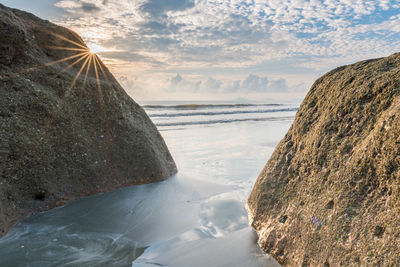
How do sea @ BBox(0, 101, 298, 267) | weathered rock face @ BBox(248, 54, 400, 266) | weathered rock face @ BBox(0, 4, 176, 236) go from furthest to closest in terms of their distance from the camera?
weathered rock face @ BBox(0, 4, 176, 236), sea @ BBox(0, 101, 298, 267), weathered rock face @ BBox(248, 54, 400, 266)

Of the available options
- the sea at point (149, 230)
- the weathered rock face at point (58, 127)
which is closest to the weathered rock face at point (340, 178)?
the sea at point (149, 230)

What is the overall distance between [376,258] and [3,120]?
3732 mm

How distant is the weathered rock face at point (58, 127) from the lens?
11.1 ft

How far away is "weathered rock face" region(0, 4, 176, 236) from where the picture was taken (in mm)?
3371

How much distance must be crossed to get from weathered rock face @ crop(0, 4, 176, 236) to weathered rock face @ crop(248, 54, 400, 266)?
7.02 feet

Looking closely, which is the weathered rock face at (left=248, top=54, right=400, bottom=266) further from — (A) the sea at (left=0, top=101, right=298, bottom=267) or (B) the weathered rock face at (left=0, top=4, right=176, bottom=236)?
(B) the weathered rock face at (left=0, top=4, right=176, bottom=236)

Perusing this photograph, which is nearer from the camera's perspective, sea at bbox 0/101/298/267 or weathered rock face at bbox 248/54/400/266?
weathered rock face at bbox 248/54/400/266

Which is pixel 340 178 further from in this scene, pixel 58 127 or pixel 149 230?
pixel 58 127

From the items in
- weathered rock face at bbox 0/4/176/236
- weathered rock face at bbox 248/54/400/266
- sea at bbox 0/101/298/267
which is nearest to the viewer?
weathered rock face at bbox 248/54/400/266

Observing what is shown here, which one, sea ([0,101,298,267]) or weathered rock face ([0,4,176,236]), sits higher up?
weathered rock face ([0,4,176,236])

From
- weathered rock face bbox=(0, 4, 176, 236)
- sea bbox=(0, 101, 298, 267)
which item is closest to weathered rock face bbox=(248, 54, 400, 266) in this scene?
sea bbox=(0, 101, 298, 267)

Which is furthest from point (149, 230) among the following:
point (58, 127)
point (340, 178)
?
point (340, 178)

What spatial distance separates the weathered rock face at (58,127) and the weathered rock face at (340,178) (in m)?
2.14

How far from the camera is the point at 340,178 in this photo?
204 cm
